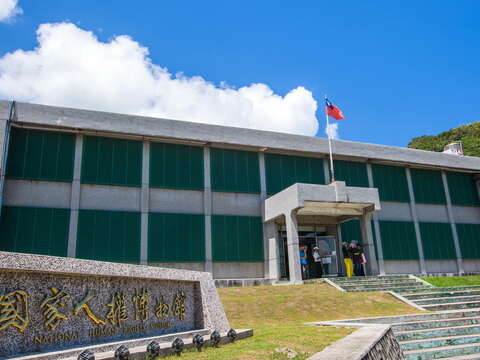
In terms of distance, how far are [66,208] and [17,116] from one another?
14.7 feet

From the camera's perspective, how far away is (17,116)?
1786cm

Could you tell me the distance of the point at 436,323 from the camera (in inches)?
393

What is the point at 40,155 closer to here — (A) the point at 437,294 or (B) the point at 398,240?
(A) the point at 437,294

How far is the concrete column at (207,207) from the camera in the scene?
19672 mm

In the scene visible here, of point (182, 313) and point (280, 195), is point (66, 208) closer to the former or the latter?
point (280, 195)

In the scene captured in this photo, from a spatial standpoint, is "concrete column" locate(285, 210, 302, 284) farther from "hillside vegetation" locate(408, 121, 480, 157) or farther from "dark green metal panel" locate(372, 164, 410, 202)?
"hillside vegetation" locate(408, 121, 480, 157)

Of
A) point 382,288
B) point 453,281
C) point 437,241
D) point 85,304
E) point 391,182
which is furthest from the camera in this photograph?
point 437,241

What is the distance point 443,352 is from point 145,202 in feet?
46.3

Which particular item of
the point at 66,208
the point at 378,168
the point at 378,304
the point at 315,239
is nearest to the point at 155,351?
the point at 378,304

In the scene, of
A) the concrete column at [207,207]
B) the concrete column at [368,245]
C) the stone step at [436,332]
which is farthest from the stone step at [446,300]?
the concrete column at [207,207]

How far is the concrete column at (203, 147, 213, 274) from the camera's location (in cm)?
1967

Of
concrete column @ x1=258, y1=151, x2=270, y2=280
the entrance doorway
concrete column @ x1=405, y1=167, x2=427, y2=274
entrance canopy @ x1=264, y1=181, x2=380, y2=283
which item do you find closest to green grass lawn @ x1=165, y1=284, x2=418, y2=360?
entrance canopy @ x1=264, y1=181, x2=380, y2=283

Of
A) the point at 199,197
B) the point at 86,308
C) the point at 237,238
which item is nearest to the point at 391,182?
the point at 237,238

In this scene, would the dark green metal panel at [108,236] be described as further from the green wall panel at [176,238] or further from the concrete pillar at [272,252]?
the concrete pillar at [272,252]
